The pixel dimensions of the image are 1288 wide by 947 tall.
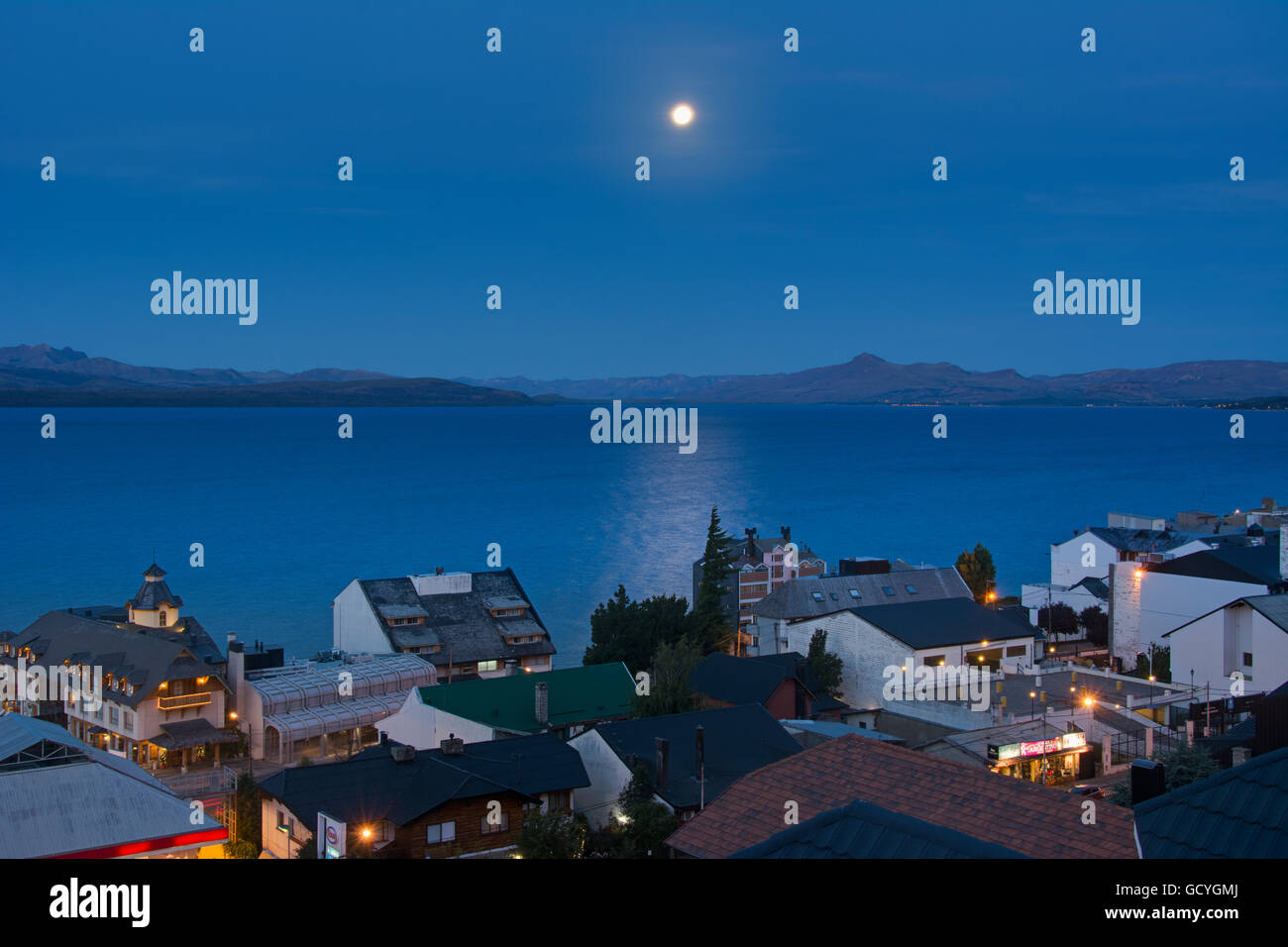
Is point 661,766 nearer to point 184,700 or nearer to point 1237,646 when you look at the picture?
point 184,700

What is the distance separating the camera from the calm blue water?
7738 cm

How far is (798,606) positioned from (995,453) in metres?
164

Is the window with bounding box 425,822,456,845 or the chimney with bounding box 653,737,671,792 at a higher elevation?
the chimney with bounding box 653,737,671,792

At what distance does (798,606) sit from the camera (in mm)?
44812

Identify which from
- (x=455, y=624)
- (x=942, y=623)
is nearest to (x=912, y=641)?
(x=942, y=623)

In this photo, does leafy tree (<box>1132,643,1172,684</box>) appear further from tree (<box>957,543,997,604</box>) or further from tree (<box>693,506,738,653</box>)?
tree (<box>693,506,738,653</box>)

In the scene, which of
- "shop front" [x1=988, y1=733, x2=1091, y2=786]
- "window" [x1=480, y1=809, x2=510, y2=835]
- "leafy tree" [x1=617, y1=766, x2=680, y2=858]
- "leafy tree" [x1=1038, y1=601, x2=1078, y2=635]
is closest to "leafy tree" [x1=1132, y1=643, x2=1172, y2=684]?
"leafy tree" [x1=1038, y1=601, x2=1078, y2=635]

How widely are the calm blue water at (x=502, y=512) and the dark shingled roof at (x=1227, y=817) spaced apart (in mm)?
49489

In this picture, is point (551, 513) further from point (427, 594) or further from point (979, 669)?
point (979, 669)

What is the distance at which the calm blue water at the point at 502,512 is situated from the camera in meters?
77.4

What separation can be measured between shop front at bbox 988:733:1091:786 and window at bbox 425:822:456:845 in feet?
43.7

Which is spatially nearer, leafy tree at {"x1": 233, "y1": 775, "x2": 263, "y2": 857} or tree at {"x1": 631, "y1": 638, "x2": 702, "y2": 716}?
leafy tree at {"x1": 233, "y1": 775, "x2": 263, "y2": 857}

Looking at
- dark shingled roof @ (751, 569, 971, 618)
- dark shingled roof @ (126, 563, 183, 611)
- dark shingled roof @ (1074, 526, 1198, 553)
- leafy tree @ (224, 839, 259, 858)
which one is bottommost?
leafy tree @ (224, 839, 259, 858)
